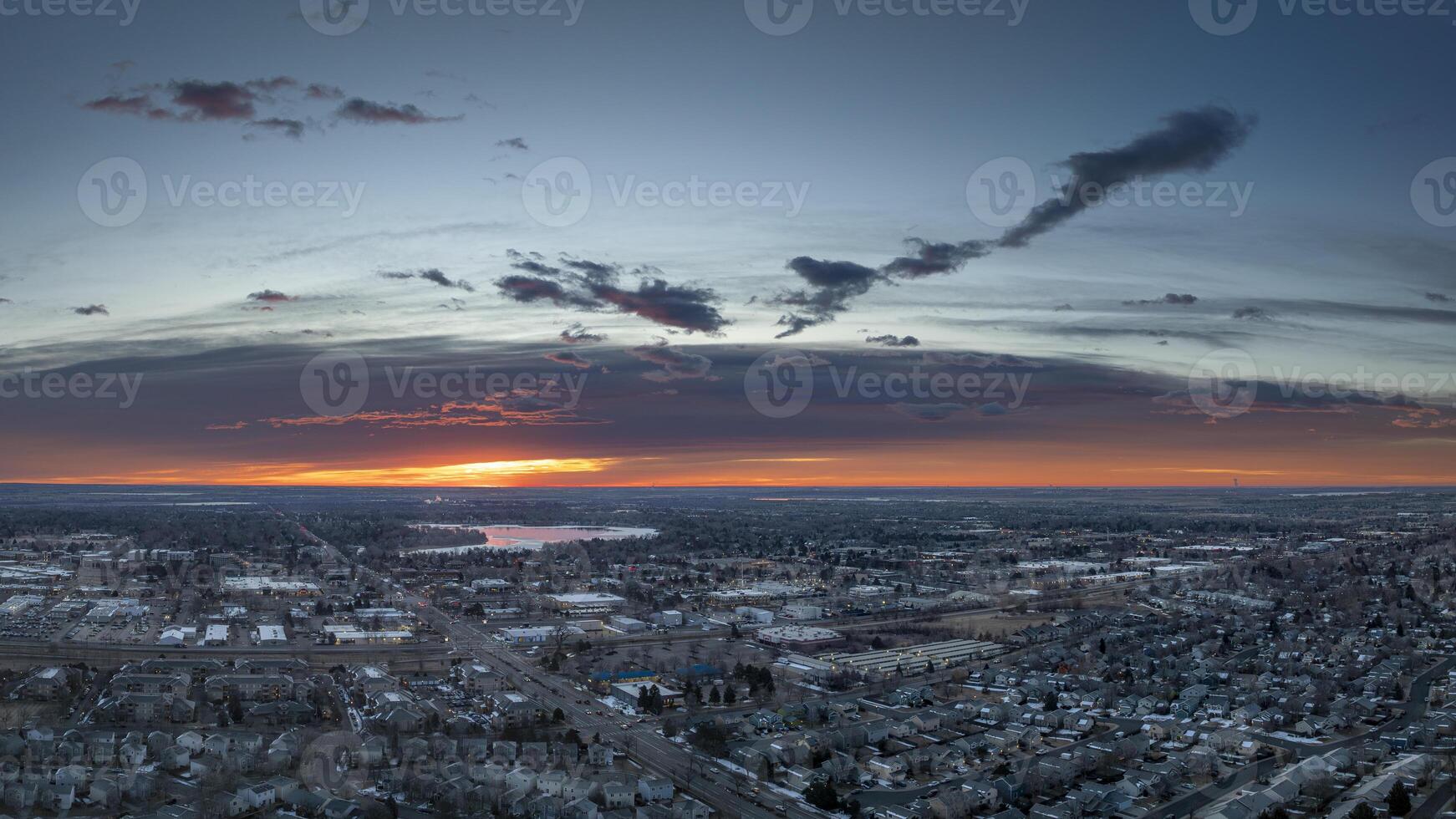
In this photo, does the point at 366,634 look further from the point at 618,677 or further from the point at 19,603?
the point at 19,603

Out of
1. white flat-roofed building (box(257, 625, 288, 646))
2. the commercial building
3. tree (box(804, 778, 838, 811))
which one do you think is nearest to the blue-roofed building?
the commercial building

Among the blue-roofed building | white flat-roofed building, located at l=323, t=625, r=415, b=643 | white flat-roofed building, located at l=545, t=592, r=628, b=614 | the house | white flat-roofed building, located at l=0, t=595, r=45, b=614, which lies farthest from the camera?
white flat-roofed building, located at l=545, t=592, r=628, b=614

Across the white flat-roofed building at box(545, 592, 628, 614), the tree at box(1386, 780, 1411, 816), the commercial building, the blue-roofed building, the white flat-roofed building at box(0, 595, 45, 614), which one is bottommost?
the white flat-roofed building at box(545, 592, 628, 614)

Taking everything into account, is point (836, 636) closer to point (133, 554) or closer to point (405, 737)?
point (405, 737)

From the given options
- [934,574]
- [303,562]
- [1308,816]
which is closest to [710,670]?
[1308,816]

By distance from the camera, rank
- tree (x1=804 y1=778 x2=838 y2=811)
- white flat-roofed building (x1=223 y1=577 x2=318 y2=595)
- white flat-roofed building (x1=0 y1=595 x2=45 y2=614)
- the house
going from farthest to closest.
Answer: white flat-roofed building (x1=223 y1=577 x2=318 y2=595), white flat-roofed building (x1=0 y1=595 x2=45 y2=614), the house, tree (x1=804 y1=778 x2=838 y2=811)

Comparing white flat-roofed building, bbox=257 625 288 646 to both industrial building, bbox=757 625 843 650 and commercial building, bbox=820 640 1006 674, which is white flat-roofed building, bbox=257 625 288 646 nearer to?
industrial building, bbox=757 625 843 650

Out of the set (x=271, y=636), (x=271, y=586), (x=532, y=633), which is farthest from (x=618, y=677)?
(x=271, y=586)
